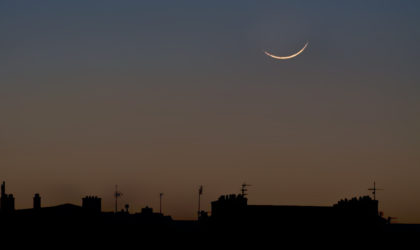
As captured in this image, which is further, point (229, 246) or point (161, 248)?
point (161, 248)

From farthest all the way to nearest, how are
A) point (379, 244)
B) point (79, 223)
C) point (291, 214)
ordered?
point (79, 223)
point (291, 214)
point (379, 244)

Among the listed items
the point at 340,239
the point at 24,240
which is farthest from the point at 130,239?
the point at 340,239

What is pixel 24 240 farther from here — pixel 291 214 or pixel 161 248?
pixel 291 214

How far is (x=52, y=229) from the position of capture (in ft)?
277

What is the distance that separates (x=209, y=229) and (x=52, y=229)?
14961mm

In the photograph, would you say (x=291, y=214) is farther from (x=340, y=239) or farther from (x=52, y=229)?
(x=52, y=229)

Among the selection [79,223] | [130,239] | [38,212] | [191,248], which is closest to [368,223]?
[191,248]

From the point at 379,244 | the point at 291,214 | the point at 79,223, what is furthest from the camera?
the point at 79,223

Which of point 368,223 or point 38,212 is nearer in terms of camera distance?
point 368,223

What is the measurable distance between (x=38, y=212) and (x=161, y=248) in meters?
16.0

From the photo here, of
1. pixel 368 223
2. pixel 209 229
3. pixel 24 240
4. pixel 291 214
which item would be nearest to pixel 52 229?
pixel 24 240

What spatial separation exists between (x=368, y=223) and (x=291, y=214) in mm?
7820

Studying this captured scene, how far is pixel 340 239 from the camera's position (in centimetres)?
7431

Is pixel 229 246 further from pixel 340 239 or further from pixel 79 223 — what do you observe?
pixel 79 223
